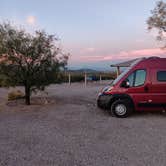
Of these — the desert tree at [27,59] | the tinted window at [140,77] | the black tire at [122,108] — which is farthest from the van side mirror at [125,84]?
the desert tree at [27,59]

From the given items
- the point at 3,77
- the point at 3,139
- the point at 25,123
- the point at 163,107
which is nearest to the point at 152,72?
the point at 163,107

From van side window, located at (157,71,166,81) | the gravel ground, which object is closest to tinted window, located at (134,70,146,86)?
van side window, located at (157,71,166,81)

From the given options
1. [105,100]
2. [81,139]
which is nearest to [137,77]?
[105,100]

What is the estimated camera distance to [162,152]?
4.87 metres

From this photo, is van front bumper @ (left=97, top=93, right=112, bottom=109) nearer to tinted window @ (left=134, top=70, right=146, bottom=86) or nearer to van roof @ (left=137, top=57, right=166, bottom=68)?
tinted window @ (left=134, top=70, right=146, bottom=86)

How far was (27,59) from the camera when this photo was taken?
11039 mm

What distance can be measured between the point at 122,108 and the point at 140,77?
132 cm

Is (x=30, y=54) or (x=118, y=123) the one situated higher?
(x=30, y=54)

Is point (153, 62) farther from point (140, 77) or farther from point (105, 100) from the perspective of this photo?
point (105, 100)

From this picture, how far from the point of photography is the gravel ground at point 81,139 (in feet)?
14.9

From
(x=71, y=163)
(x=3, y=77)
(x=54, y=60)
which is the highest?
(x=54, y=60)

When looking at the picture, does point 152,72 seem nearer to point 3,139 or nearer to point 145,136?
point 145,136

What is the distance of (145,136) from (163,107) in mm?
2752

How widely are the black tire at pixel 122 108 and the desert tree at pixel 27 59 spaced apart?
4.04 metres
